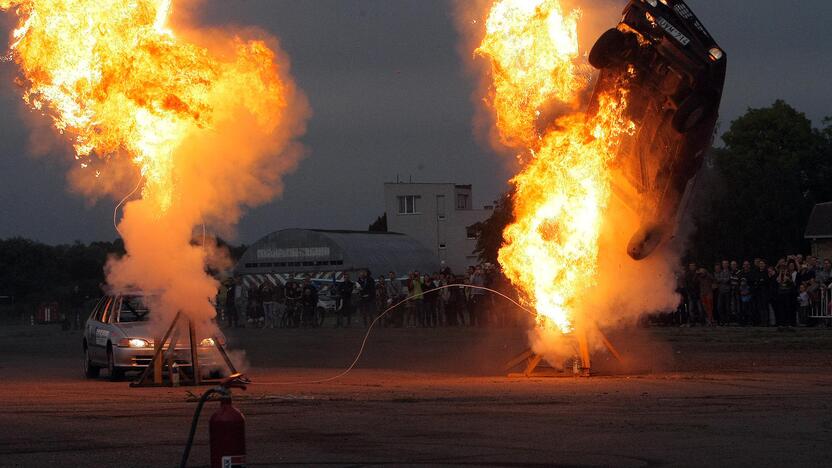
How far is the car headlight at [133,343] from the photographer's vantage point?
1973cm

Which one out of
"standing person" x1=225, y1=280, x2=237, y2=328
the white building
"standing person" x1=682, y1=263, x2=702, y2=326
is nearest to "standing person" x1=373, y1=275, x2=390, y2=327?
"standing person" x1=225, y1=280, x2=237, y2=328

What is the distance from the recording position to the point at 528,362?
19.8 m

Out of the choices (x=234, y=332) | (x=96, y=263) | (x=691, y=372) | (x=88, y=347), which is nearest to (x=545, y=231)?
(x=691, y=372)

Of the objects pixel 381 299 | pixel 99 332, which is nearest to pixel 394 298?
pixel 381 299

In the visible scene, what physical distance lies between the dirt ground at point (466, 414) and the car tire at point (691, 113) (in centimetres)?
378

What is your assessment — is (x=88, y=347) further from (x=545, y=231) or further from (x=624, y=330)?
(x=624, y=330)

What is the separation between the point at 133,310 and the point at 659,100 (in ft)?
32.0

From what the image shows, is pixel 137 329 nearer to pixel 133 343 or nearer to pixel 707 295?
pixel 133 343

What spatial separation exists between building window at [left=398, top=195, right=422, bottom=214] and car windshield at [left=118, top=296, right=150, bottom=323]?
70142mm

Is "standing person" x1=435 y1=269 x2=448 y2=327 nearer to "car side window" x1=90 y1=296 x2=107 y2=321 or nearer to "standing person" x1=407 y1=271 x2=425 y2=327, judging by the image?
"standing person" x1=407 y1=271 x2=425 y2=327

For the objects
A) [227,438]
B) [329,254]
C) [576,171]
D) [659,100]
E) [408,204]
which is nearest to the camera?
[227,438]

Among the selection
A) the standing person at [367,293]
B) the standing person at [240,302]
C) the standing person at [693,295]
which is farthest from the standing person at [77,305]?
the standing person at [693,295]

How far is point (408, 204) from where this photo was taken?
91.6 meters

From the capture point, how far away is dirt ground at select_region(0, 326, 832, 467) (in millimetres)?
10336
